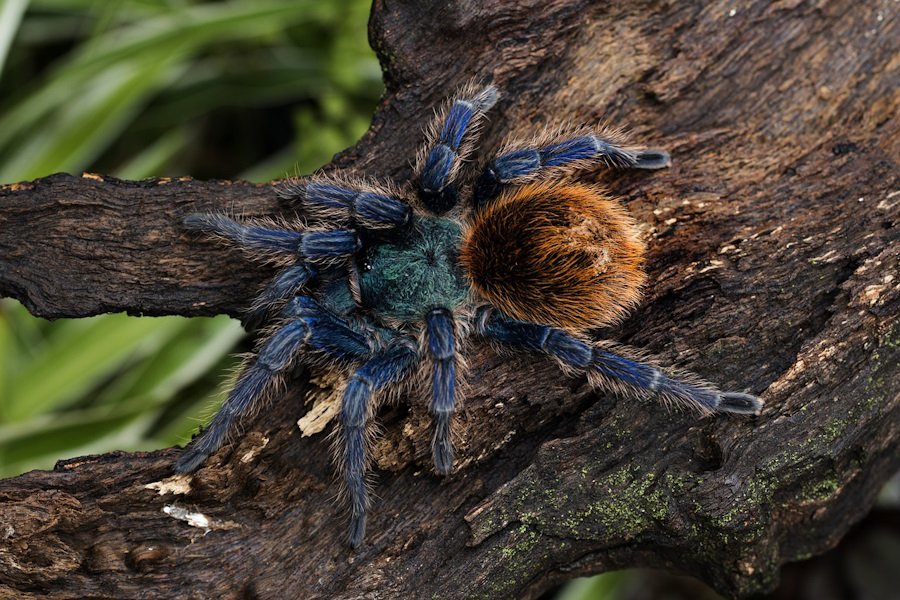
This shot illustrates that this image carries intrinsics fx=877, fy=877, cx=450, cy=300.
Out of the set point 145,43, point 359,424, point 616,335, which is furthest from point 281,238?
point 145,43

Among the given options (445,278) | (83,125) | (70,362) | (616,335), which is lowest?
(616,335)

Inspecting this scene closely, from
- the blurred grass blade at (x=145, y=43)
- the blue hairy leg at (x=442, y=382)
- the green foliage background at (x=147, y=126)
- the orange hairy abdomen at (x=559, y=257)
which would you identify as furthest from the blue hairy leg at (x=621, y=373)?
the blurred grass blade at (x=145, y=43)

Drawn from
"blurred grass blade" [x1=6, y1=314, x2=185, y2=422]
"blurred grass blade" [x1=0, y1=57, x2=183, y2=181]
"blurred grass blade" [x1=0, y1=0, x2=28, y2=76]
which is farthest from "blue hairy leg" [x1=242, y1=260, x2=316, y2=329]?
"blurred grass blade" [x1=0, y1=0, x2=28, y2=76]

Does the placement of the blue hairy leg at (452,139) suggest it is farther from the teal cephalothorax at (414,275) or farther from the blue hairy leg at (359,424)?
the blue hairy leg at (359,424)

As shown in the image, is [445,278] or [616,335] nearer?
[616,335]

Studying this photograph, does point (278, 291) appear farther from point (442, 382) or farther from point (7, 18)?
point (7, 18)

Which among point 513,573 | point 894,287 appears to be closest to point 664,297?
point 894,287

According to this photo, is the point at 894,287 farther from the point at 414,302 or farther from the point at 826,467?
the point at 414,302
